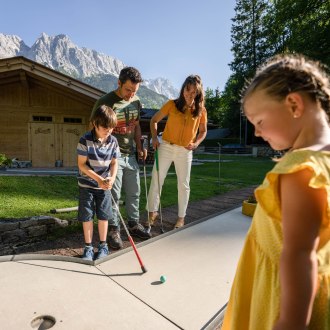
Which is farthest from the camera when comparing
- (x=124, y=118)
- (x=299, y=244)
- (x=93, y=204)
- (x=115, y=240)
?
(x=124, y=118)

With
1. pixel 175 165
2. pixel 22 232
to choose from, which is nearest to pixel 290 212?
pixel 175 165

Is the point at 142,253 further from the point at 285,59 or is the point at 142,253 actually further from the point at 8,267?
the point at 285,59

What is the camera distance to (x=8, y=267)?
2260 millimetres

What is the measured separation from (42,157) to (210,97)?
50.1 meters

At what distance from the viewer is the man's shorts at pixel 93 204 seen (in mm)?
2693

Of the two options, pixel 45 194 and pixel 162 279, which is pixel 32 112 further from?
pixel 162 279

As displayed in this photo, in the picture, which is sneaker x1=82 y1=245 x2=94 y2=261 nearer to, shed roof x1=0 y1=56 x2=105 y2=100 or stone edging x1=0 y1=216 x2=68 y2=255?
A: stone edging x1=0 y1=216 x2=68 y2=255

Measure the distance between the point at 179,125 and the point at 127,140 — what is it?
0.69m

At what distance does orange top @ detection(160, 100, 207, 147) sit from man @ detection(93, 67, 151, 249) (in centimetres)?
40

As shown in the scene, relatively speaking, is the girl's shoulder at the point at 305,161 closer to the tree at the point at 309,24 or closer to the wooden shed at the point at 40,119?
the wooden shed at the point at 40,119

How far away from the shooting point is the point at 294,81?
77 centimetres

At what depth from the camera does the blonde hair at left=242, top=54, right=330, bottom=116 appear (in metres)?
0.77

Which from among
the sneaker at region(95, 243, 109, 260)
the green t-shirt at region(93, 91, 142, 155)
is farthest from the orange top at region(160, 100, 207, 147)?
the sneaker at region(95, 243, 109, 260)

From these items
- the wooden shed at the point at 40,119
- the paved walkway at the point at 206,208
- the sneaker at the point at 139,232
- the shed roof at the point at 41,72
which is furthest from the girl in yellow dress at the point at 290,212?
the wooden shed at the point at 40,119
